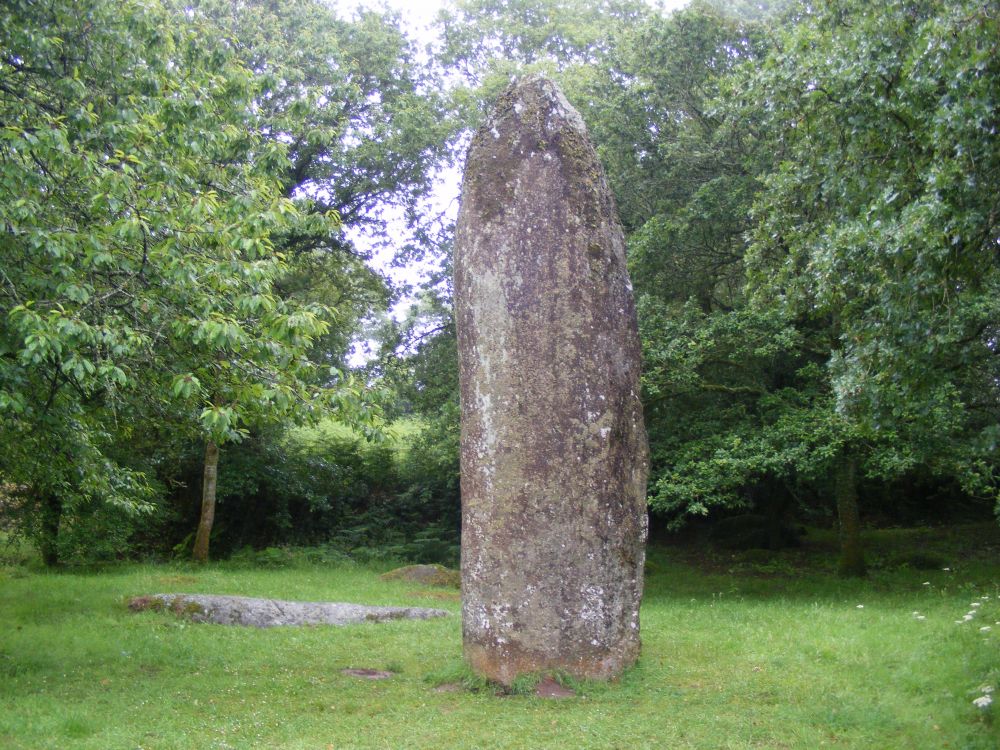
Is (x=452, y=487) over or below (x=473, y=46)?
below

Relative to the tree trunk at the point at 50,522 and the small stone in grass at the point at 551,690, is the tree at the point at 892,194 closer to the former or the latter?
the small stone in grass at the point at 551,690

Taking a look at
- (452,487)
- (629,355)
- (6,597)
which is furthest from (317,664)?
(452,487)

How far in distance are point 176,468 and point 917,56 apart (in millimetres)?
18164

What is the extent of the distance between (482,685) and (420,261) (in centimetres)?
1624

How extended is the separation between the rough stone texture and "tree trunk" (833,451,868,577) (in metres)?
9.09

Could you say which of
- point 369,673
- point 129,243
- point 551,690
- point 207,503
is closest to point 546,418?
point 551,690

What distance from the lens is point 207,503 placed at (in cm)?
1972

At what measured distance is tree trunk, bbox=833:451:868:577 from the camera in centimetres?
1644

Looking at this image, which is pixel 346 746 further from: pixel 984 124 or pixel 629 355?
pixel 984 124

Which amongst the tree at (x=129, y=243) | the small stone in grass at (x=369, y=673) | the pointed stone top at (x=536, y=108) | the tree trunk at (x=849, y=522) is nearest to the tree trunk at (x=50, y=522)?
the tree at (x=129, y=243)

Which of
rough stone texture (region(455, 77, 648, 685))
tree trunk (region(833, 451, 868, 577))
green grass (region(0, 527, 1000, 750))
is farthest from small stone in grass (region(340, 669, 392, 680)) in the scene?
tree trunk (region(833, 451, 868, 577))

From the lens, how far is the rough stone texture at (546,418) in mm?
8172

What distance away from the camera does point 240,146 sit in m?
11.1

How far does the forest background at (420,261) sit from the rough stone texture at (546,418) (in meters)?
1.14
